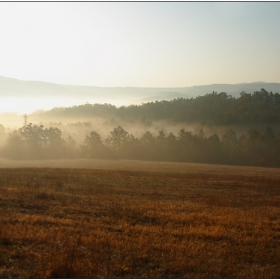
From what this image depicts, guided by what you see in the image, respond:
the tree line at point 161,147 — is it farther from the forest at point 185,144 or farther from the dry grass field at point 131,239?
the dry grass field at point 131,239

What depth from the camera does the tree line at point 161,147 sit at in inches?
5084

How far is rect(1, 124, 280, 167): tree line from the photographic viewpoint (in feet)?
424

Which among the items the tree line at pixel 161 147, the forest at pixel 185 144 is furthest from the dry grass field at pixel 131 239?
the forest at pixel 185 144

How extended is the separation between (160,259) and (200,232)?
4.43 metres

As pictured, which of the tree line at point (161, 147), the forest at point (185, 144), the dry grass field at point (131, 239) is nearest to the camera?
the dry grass field at point (131, 239)

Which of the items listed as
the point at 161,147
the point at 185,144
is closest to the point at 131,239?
the point at 185,144

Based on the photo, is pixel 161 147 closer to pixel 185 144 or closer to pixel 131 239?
pixel 185 144

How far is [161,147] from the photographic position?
14650 centimetres

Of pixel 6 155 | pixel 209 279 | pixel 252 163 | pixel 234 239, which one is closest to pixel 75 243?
pixel 209 279

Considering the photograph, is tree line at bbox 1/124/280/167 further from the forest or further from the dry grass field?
the dry grass field

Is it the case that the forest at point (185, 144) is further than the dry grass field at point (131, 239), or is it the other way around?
the forest at point (185, 144)

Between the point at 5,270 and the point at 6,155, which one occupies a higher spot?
the point at 5,270

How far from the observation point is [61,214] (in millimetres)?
18641

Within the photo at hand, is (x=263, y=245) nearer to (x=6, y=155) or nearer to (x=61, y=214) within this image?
(x=61, y=214)
